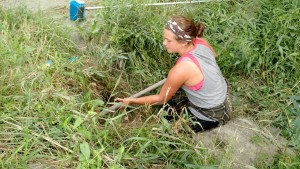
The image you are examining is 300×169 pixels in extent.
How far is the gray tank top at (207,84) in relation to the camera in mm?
2775

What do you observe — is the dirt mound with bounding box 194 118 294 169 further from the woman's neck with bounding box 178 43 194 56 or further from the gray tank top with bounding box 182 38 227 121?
the woman's neck with bounding box 178 43 194 56

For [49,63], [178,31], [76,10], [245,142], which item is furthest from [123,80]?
[245,142]

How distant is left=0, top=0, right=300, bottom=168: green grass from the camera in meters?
2.20

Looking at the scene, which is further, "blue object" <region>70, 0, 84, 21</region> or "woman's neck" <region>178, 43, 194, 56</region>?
"blue object" <region>70, 0, 84, 21</region>

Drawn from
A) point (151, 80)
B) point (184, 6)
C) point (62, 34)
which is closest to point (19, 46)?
point (62, 34)

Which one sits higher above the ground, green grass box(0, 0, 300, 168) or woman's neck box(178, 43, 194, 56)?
woman's neck box(178, 43, 194, 56)

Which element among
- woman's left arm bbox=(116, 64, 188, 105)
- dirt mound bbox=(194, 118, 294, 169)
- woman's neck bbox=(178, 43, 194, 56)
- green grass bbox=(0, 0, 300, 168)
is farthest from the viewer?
woman's neck bbox=(178, 43, 194, 56)

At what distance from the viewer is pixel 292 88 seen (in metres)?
3.18

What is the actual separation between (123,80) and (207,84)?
35.6 inches

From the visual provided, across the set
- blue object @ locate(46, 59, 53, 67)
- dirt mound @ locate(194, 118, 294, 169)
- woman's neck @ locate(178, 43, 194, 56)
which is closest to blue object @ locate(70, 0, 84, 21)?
blue object @ locate(46, 59, 53, 67)

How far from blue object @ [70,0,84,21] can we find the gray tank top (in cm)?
148

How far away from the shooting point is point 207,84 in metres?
2.78

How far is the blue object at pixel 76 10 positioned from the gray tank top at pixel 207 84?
148cm

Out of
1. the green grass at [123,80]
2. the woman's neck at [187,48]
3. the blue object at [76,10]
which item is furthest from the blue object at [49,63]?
the woman's neck at [187,48]
